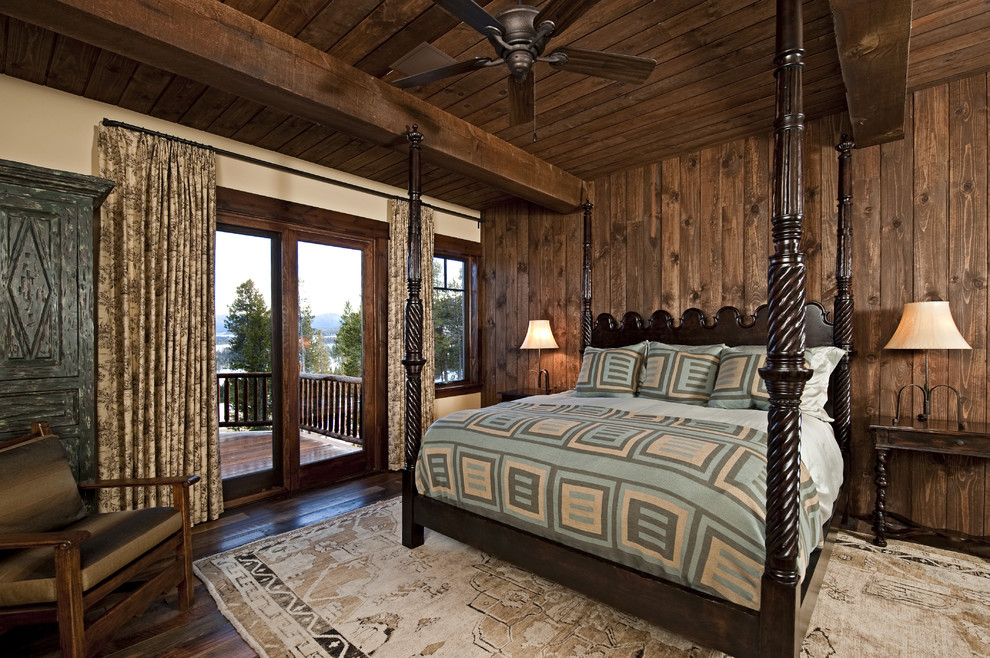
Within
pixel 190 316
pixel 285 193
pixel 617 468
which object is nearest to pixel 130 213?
pixel 190 316

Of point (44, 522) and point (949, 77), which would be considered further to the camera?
point (949, 77)

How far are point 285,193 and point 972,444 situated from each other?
4867 millimetres

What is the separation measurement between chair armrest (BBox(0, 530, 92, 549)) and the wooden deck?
2.29 m

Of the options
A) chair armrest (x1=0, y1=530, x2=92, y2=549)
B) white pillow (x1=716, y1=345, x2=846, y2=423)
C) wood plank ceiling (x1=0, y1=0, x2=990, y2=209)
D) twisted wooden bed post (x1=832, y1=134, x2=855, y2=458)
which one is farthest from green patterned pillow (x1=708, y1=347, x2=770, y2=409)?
chair armrest (x1=0, y1=530, x2=92, y2=549)

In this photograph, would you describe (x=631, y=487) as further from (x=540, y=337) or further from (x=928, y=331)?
(x=540, y=337)

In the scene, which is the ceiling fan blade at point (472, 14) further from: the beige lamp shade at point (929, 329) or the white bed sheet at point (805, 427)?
the beige lamp shade at point (929, 329)

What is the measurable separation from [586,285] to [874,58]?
2.62 m

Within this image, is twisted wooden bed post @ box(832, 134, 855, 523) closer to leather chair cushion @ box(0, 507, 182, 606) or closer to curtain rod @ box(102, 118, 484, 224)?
curtain rod @ box(102, 118, 484, 224)

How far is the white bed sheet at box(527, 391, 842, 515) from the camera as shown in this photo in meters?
2.14

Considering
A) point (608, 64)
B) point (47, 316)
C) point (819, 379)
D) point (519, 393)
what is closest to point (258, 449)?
point (47, 316)

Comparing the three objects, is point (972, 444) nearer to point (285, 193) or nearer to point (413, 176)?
point (413, 176)

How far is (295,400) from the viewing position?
12.6ft

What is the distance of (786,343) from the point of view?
1.50 meters

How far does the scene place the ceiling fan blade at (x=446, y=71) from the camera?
198 centimetres
